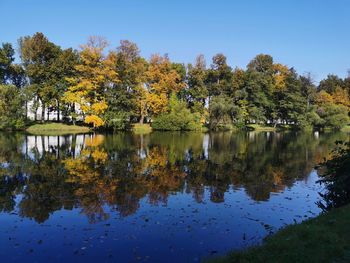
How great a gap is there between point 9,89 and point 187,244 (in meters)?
56.6

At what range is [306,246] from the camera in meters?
8.12

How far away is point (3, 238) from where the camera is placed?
10.4 m

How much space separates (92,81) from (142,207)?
51715mm

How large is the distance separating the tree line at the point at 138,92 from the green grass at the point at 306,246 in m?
55.3

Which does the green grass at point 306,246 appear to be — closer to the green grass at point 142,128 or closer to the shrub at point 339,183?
the shrub at point 339,183

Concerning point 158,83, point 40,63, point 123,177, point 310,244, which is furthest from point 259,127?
point 310,244

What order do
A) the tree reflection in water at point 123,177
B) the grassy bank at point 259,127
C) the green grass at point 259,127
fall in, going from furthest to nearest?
1. the green grass at point 259,127
2. the grassy bank at point 259,127
3. the tree reflection in water at point 123,177

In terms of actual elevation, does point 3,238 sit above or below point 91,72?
below

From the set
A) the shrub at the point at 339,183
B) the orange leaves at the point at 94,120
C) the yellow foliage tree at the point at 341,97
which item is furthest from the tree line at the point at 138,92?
the shrub at the point at 339,183

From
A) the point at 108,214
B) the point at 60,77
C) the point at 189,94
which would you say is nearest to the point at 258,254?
the point at 108,214

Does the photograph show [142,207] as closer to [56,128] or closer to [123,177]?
[123,177]

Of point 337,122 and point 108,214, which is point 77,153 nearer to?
point 108,214

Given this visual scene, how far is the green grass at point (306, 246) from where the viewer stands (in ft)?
24.7

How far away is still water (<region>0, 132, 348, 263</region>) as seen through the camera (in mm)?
9844
